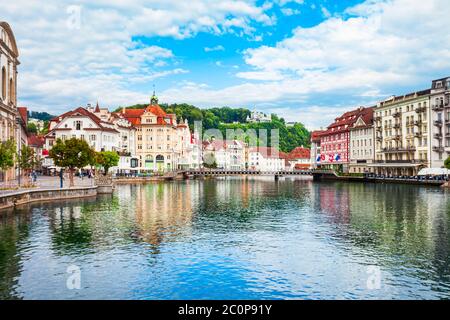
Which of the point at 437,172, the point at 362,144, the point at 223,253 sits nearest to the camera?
the point at 223,253

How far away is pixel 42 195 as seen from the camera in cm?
5541

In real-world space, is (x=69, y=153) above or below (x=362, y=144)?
below

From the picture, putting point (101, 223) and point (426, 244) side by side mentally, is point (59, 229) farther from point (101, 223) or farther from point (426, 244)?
point (426, 244)

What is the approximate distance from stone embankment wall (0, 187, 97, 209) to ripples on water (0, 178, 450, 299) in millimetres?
1560

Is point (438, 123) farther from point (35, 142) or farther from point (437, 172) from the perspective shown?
point (35, 142)

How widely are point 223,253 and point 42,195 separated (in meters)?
34.3

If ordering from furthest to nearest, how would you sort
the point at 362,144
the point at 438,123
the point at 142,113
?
1. the point at 142,113
2. the point at 362,144
3. the point at 438,123

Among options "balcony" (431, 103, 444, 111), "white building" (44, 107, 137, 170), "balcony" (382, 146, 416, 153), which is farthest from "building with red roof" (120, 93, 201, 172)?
"balcony" (431, 103, 444, 111)

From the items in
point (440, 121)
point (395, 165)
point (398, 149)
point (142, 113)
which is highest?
point (142, 113)

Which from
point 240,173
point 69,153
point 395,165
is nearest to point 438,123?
point 395,165

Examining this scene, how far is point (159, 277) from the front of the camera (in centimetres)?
2270

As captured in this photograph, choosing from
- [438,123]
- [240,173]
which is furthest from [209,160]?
[438,123]

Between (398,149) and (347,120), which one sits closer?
(398,149)
